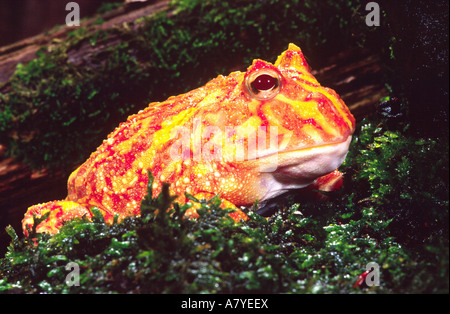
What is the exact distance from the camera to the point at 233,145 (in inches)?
95.9

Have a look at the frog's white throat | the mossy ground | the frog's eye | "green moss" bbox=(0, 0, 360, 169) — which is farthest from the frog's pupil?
"green moss" bbox=(0, 0, 360, 169)

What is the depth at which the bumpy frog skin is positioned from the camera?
2322 mm

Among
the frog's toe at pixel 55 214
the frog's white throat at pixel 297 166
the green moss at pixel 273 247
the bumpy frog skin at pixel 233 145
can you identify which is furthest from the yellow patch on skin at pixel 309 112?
the frog's toe at pixel 55 214

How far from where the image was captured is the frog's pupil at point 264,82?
7.76 feet

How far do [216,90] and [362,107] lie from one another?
85.1 inches

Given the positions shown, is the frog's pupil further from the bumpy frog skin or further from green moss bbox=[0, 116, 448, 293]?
green moss bbox=[0, 116, 448, 293]

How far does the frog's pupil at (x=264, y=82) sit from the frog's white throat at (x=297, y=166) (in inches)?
17.9

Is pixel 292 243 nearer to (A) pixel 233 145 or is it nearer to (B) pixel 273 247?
(B) pixel 273 247

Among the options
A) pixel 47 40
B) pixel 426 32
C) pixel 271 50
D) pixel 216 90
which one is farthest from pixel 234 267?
pixel 47 40

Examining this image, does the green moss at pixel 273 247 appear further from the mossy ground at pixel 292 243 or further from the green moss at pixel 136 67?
the green moss at pixel 136 67

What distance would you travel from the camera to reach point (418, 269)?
160 cm

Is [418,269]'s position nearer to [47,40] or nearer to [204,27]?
[204,27]
